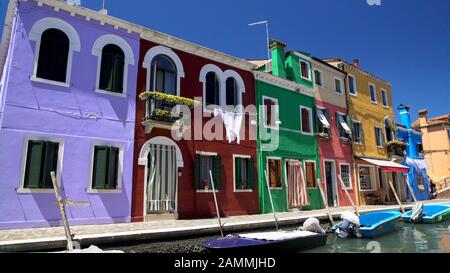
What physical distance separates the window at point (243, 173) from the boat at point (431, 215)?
849 cm

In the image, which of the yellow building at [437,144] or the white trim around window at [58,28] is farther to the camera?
the yellow building at [437,144]

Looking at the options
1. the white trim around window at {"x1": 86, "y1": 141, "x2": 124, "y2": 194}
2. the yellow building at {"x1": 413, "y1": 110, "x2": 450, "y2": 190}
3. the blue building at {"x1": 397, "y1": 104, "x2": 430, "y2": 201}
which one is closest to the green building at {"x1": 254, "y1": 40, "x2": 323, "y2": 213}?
the white trim around window at {"x1": 86, "y1": 141, "x2": 124, "y2": 194}

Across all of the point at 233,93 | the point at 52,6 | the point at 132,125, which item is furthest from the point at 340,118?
the point at 52,6

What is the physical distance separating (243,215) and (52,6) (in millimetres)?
11909

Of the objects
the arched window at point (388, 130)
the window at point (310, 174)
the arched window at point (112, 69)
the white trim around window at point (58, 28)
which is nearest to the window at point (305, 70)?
the window at point (310, 174)

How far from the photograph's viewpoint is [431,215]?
16.8 meters

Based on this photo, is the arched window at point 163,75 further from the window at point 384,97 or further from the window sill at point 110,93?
the window at point 384,97

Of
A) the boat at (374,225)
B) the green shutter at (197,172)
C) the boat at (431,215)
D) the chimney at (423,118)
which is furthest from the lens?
the chimney at (423,118)

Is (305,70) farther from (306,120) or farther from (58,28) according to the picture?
(58,28)

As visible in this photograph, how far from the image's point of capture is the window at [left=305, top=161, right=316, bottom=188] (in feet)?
64.0

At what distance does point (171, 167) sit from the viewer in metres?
13.7

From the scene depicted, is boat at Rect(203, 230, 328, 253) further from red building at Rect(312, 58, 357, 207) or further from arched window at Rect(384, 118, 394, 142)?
arched window at Rect(384, 118, 394, 142)

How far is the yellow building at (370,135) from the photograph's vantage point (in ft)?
76.1
